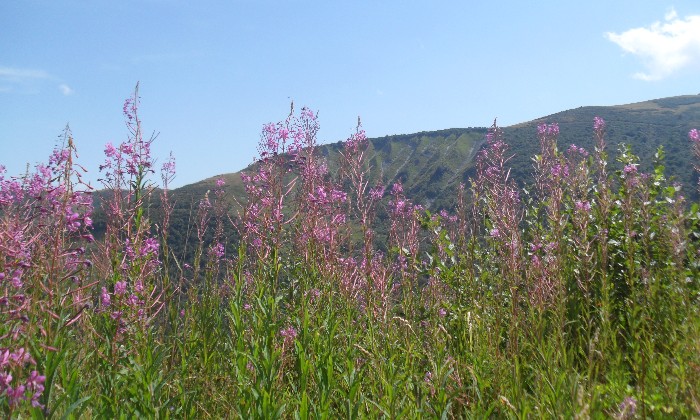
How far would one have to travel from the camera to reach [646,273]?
3.16 metres

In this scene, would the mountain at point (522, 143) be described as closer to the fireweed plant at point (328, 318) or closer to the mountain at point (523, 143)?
the mountain at point (523, 143)

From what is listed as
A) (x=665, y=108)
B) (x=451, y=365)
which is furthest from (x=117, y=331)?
(x=665, y=108)

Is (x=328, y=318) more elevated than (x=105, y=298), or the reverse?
(x=105, y=298)

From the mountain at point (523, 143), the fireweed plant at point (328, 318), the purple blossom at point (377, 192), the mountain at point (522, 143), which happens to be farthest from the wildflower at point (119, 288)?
the mountain at point (522, 143)

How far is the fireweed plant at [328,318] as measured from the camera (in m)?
2.36

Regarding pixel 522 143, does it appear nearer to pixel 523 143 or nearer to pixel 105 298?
pixel 523 143

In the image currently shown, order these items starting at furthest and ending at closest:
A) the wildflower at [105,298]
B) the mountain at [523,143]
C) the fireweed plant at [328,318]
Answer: the mountain at [523,143] → the wildflower at [105,298] → the fireweed plant at [328,318]

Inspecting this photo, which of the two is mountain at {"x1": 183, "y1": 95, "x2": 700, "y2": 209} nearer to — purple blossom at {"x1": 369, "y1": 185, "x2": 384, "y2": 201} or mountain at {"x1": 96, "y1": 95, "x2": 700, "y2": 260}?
mountain at {"x1": 96, "y1": 95, "x2": 700, "y2": 260}

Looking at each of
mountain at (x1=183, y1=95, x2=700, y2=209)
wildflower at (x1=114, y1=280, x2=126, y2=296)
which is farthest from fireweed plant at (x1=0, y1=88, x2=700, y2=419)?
mountain at (x1=183, y1=95, x2=700, y2=209)

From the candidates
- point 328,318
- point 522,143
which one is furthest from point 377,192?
point 522,143

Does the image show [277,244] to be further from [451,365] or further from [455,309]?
[455,309]

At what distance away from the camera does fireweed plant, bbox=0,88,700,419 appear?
2.36m

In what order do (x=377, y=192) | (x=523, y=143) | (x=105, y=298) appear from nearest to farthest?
(x=105, y=298), (x=377, y=192), (x=523, y=143)

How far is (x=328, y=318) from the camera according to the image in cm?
306
